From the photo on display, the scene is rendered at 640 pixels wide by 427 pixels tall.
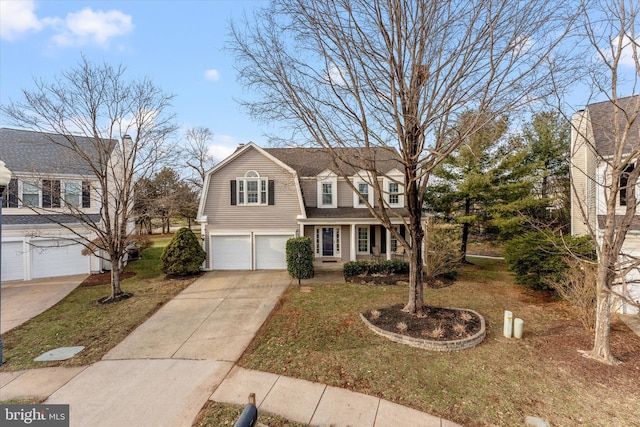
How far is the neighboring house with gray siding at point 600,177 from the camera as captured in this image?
24.9ft

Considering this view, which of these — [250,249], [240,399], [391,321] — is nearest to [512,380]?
[391,321]

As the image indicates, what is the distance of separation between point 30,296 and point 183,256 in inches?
212

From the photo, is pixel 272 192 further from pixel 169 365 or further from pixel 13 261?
pixel 13 261

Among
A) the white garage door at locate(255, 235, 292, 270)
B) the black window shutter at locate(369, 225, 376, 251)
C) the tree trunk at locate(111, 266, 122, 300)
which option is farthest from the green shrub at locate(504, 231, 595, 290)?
the tree trunk at locate(111, 266, 122, 300)

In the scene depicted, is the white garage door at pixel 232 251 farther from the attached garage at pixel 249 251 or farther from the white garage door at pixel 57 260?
the white garage door at pixel 57 260

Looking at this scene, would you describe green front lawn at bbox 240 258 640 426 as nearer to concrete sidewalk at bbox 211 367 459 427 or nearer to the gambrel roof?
concrete sidewalk at bbox 211 367 459 427

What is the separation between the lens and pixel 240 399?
15.3 feet

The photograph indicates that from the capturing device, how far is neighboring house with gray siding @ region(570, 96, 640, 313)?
758cm

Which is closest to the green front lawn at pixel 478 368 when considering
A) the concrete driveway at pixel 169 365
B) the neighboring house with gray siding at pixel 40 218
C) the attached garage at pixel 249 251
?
the concrete driveway at pixel 169 365

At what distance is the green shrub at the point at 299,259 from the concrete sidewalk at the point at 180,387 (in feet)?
13.5

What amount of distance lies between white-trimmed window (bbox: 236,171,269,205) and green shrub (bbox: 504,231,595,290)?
10850 millimetres

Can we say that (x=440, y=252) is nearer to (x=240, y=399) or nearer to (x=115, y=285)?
(x=240, y=399)

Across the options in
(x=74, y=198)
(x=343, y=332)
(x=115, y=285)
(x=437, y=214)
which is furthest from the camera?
(x=437, y=214)

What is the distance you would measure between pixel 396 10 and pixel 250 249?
11389mm
